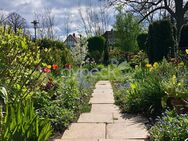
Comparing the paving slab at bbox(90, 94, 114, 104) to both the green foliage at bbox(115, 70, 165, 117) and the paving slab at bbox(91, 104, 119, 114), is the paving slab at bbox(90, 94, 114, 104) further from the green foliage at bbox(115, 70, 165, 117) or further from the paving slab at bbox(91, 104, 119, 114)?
the green foliage at bbox(115, 70, 165, 117)

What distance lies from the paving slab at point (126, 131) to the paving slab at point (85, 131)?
117 mm

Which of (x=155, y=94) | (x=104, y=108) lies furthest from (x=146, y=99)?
(x=104, y=108)

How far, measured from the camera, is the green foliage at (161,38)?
12.3 m

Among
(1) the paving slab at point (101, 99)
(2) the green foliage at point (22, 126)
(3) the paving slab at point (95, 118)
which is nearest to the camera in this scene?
(2) the green foliage at point (22, 126)

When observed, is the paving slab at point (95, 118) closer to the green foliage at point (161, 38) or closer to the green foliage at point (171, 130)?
the green foliage at point (171, 130)

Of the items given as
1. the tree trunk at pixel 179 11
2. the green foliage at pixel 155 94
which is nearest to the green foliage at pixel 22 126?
the green foliage at pixel 155 94

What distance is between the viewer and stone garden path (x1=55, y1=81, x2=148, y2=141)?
4.86m

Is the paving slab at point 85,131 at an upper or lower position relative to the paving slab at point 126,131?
upper

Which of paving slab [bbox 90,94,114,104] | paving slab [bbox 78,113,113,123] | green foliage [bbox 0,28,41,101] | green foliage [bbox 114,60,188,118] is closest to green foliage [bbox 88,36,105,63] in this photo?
paving slab [bbox 90,94,114,104]

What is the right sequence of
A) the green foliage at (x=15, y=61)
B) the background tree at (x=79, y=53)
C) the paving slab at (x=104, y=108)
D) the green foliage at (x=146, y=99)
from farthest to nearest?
the background tree at (x=79, y=53) < the paving slab at (x=104, y=108) < the green foliage at (x=146, y=99) < the green foliage at (x=15, y=61)

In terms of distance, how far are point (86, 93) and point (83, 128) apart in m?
3.77

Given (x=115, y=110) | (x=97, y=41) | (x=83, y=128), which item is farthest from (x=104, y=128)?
(x=97, y=41)

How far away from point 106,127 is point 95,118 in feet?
2.46

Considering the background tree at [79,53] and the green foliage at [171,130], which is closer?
the green foliage at [171,130]
